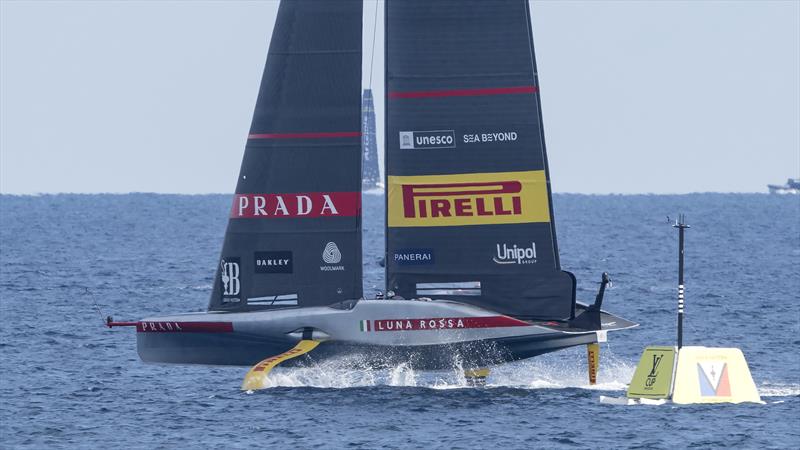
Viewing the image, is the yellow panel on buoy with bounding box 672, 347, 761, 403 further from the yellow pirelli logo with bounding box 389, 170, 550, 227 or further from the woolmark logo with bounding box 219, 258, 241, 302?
the woolmark logo with bounding box 219, 258, 241, 302

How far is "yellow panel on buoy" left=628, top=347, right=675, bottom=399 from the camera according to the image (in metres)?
29.6

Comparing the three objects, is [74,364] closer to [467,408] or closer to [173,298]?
[467,408]

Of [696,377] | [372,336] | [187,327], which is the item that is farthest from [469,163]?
[187,327]

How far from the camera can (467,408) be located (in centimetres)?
2898

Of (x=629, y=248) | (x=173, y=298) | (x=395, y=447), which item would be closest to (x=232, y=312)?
(x=395, y=447)

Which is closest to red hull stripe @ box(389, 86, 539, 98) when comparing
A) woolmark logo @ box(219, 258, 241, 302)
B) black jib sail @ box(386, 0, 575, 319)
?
black jib sail @ box(386, 0, 575, 319)

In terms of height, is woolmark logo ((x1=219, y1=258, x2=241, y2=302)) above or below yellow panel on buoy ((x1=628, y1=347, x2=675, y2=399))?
above

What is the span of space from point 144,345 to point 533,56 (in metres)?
9.98

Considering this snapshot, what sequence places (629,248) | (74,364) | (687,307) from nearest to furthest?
(74,364) → (687,307) → (629,248)

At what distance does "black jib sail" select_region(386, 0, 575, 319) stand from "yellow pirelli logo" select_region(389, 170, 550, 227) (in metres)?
0.02

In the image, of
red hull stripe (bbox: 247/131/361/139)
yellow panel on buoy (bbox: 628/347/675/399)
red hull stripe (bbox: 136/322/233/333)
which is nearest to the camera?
yellow panel on buoy (bbox: 628/347/675/399)

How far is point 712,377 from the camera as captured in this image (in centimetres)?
2967

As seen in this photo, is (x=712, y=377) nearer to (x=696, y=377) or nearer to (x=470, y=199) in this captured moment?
(x=696, y=377)

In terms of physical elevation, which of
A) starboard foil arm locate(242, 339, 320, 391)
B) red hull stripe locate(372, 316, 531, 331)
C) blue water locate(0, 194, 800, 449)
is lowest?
blue water locate(0, 194, 800, 449)
